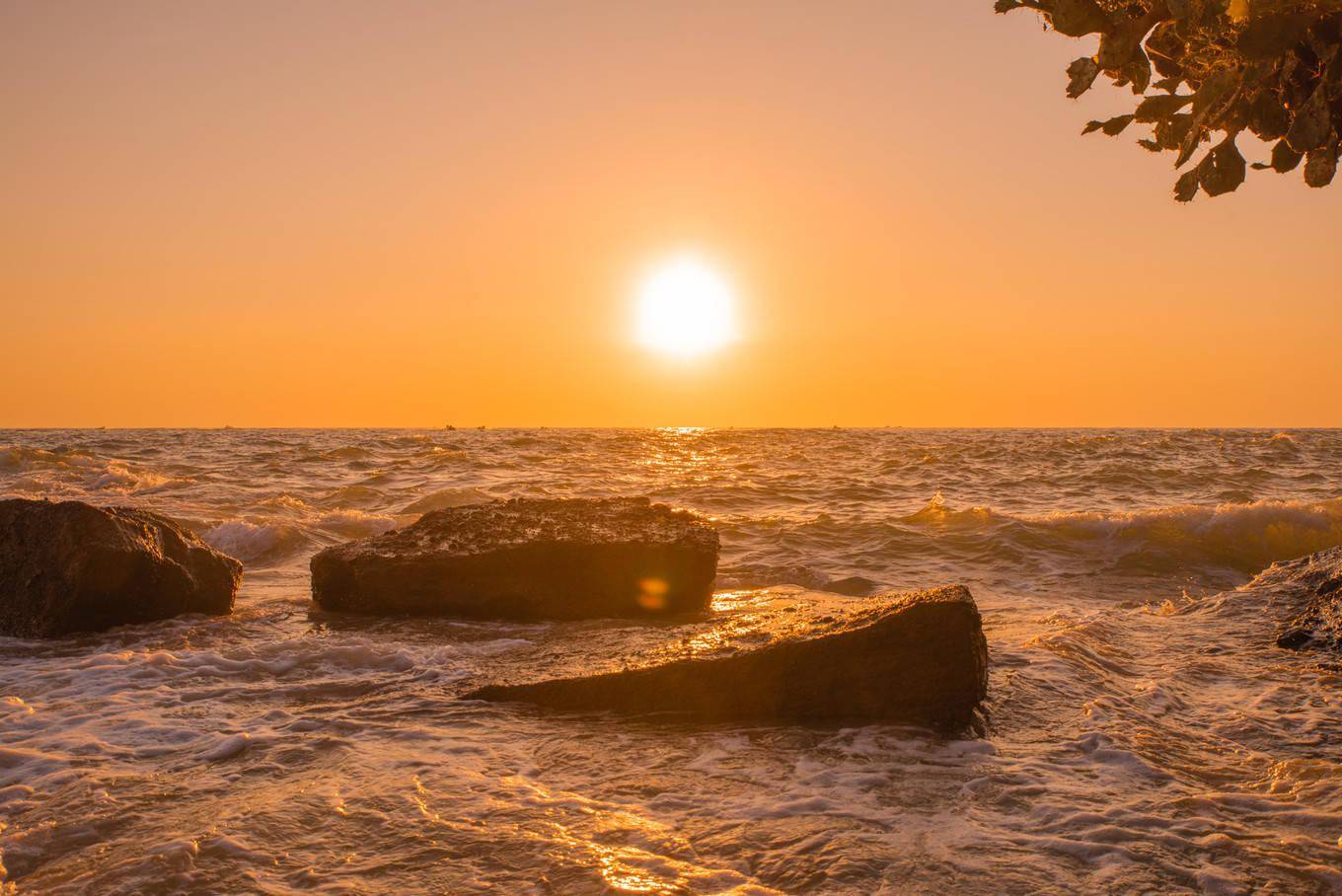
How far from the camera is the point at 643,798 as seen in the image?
325cm

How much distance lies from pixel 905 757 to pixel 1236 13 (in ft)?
8.92

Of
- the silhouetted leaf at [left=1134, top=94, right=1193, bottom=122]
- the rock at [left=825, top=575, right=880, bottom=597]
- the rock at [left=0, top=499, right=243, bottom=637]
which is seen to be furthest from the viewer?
the rock at [left=825, top=575, right=880, bottom=597]

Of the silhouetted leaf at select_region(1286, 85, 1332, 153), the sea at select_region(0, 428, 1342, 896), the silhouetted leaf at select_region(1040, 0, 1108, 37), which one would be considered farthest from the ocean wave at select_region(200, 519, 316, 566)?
the silhouetted leaf at select_region(1286, 85, 1332, 153)

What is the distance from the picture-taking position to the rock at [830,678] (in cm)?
414

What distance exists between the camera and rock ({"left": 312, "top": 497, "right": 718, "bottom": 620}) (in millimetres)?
6621

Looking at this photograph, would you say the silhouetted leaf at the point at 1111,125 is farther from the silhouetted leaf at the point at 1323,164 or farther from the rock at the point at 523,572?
the rock at the point at 523,572

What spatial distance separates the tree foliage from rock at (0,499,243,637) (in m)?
6.05

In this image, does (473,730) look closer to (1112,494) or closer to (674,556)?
(674,556)

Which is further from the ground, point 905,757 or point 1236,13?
point 1236,13

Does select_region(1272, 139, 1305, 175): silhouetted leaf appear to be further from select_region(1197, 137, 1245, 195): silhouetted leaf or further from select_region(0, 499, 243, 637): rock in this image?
select_region(0, 499, 243, 637): rock

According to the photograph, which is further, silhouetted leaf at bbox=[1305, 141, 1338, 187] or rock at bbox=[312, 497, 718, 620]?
rock at bbox=[312, 497, 718, 620]

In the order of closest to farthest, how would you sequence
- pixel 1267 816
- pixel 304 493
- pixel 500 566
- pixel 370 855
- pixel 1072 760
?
pixel 370 855
pixel 1267 816
pixel 1072 760
pixel 500 566
pixel 304 493

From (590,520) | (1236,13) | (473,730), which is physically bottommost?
(473,730)

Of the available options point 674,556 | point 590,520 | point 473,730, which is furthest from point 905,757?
point 590,520
